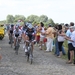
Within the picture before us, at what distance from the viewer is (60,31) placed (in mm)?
17406

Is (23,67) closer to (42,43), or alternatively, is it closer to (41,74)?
(41,74)

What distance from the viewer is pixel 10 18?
14162 centimetres

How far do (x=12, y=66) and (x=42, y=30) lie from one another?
352 inches

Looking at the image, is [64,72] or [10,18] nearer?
[64,72]

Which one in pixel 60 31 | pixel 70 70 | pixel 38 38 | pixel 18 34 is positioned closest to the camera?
pixel 70 70

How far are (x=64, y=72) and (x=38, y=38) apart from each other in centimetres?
1181

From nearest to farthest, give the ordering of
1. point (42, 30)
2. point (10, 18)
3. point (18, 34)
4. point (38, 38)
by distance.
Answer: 1. point (18, 34)
2. point (42, 30)
3. point (38, 38)
4. point (10, 18)

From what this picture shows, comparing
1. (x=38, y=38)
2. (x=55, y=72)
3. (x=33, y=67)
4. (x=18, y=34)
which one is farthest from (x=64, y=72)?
(x=38, y=38)

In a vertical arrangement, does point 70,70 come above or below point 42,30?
below

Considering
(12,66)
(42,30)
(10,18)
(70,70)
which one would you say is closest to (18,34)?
(42,30)

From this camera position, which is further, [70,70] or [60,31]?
[60,31]

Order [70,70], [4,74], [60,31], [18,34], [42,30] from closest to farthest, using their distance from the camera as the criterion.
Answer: [4,74], [70,70], [60,31], [18,34], [42,30]

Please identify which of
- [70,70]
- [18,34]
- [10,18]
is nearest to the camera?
[70,70]

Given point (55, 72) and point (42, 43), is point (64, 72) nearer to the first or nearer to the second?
point (55, 72)
